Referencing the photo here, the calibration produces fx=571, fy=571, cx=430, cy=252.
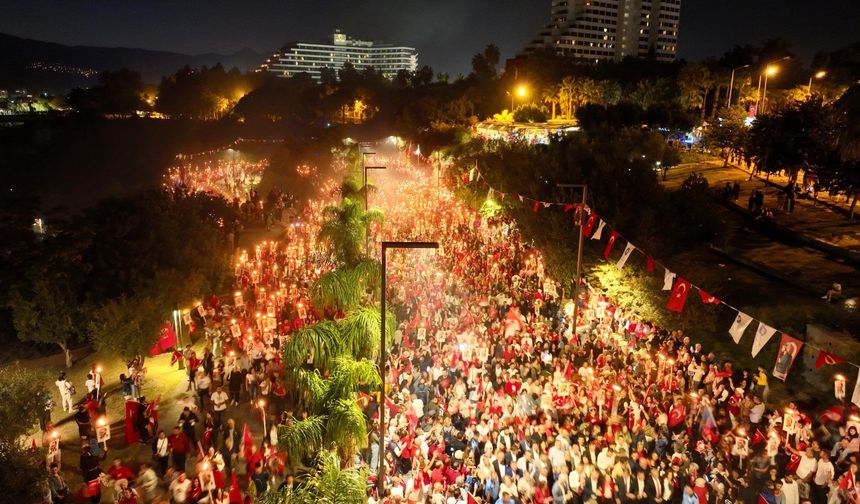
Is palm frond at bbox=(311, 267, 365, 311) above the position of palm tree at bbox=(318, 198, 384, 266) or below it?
below

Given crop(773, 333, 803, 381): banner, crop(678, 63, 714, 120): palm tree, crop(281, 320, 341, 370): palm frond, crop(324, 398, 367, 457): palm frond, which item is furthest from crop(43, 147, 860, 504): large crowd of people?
crop(678, 63, 714, 120): palm tree

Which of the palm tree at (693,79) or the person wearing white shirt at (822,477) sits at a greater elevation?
the palm tree at (693,79)

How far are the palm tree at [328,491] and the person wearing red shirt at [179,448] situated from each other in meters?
4.41

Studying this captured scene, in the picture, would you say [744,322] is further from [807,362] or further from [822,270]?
[822,270]

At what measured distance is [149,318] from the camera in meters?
15.6

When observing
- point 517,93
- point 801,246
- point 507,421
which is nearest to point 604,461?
point 507,421

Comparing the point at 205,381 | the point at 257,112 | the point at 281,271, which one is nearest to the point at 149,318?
the point at 205,381

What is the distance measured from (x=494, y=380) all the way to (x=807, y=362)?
8.61 meters

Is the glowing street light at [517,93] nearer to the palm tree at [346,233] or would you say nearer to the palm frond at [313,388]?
the palm tree at [346,233]

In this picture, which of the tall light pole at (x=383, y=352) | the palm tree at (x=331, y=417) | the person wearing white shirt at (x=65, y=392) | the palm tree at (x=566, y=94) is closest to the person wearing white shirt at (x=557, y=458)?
the tall light pole at (x=383, y=352)

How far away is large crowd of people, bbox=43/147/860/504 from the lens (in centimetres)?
1007

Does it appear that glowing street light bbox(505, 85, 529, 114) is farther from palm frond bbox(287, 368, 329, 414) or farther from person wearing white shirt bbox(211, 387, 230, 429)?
palm frond bbox(287, 368, 329, 414)

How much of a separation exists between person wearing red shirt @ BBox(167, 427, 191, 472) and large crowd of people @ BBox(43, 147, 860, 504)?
0.14ft

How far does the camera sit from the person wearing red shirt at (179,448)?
37.0 ft
